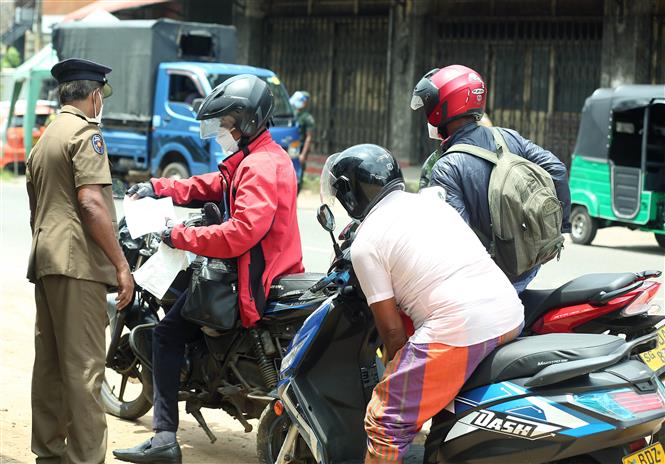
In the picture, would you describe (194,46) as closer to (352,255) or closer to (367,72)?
(367,72)

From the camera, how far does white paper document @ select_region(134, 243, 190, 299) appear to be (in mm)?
5027

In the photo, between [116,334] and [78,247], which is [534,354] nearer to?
[78,247]

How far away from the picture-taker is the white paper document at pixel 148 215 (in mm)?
5004

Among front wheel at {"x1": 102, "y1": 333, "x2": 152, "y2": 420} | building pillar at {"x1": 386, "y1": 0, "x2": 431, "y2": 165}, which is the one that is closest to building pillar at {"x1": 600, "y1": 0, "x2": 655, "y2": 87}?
building pillar at {"x1": 386, "y1": 0, "x2": 431, "y2": 165}

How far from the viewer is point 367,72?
21.6m

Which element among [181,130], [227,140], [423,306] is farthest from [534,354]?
[181,130]

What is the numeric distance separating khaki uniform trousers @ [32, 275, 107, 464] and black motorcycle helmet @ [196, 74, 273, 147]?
0.92m

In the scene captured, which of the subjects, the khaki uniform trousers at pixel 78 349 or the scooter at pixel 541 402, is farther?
the khaki uniform trousers at pixel 78 349

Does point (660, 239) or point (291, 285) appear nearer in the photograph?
point (291, 285)

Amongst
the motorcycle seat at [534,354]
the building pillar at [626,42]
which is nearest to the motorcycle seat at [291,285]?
the motorcycle seat at [534,354]

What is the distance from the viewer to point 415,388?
3.71 metres

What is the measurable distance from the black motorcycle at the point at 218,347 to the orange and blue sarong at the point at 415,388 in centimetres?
91

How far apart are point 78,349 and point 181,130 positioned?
1253 cm

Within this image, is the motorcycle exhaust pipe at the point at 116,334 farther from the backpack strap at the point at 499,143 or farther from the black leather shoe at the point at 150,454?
the backpack strap at the point at 499,143
